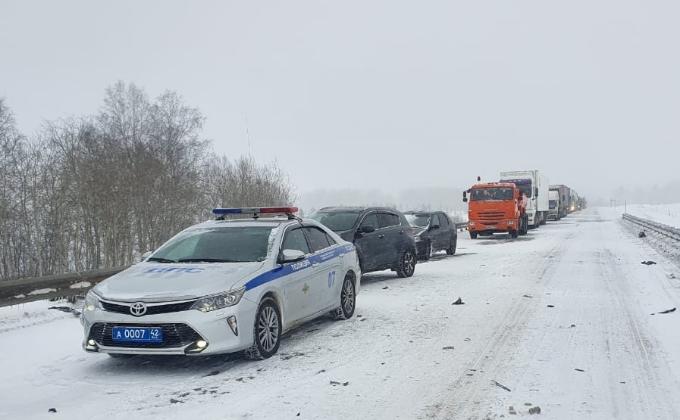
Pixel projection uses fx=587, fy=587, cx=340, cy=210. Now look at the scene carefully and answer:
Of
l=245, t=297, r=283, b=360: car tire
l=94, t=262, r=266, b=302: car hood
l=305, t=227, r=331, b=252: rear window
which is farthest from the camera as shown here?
l=305, t=227, r=331, b=252: rear window

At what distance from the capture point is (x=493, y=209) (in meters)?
28.5

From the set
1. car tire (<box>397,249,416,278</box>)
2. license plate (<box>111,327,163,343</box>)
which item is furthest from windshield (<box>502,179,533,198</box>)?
license plate (<box>111,327,163,343</box>)

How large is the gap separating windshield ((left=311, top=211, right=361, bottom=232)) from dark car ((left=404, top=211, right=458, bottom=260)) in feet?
18.1

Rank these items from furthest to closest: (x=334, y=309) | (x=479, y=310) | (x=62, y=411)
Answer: (x=479, y=310) → (x=334, y=309) → (x=62, y=411)

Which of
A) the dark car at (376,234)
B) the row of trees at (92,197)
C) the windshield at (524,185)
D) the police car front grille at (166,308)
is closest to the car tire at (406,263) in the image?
the dark car at (376,234)

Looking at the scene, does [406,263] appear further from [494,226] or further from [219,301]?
[494,226]

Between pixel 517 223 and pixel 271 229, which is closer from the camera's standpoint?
pixel 271 229

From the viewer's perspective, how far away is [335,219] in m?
12.6

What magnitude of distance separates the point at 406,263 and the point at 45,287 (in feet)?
24.8

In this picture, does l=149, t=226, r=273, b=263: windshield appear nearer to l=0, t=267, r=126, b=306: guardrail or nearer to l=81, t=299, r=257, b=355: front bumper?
l=81, t=299, r=257, b=355: front bumper

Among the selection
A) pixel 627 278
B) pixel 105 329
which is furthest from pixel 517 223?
pixel 105 329

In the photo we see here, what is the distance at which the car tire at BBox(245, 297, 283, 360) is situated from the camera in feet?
20.2

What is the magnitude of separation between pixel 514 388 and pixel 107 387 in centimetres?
368

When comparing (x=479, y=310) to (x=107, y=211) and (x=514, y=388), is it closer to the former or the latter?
(x=514, y=388)
